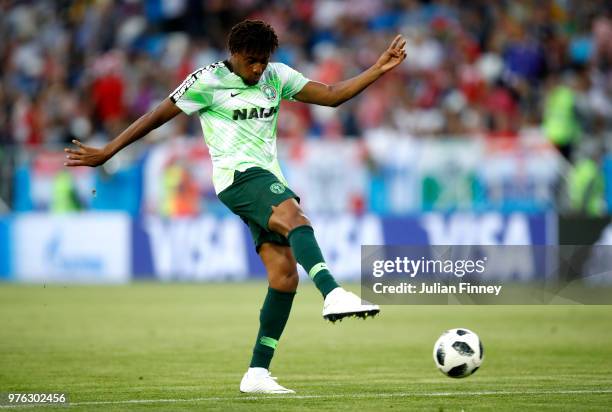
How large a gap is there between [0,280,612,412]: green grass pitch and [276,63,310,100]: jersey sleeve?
6.62 ft

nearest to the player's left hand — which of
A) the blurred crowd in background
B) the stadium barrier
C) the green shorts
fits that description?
the green shorts

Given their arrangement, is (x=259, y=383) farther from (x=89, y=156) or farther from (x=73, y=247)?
(x=73, y=247)

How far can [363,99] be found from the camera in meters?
22.2

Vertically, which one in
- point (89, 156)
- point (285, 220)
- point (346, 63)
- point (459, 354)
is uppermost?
point (346, 63)

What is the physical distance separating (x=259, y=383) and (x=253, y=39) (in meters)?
2.23

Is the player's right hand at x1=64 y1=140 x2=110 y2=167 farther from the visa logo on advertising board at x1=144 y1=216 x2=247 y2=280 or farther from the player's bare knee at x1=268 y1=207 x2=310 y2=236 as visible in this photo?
the visa logo on advertising board at x1=144 y1=216 x2=247 y2=280

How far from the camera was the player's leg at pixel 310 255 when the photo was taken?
7.21 m

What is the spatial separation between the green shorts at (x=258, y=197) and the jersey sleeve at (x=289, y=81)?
2.08 ft

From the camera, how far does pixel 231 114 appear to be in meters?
8.06

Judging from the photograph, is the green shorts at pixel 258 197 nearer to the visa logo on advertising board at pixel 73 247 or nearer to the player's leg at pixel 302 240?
the player's leg at pixel 302 240

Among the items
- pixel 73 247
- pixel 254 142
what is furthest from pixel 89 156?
Answer: pixel 73 247

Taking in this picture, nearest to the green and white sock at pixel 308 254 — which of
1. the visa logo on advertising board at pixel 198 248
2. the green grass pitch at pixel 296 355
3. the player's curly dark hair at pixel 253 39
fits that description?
the green grass pitch at pixel 296 355

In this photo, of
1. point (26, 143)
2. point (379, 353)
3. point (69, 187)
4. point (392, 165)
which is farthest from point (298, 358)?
point (26, 143)

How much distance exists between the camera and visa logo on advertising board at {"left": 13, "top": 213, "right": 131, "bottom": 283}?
20734mm
